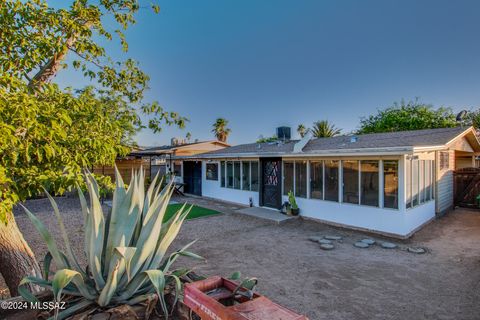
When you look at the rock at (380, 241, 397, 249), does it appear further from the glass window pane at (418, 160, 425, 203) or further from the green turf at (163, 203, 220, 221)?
the green turf at (163, 203, 220, 221)

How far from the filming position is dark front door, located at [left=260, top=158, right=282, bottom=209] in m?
10.6

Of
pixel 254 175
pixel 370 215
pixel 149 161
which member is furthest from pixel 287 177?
pixel 149 161

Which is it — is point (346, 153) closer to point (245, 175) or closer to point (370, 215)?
point (370, 215)

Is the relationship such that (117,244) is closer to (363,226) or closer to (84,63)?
(84,63)

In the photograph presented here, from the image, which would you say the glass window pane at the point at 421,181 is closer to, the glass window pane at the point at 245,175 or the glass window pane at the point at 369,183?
the glass window pane at the point at 369,183

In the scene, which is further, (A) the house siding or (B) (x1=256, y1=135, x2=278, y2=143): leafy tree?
(B) (x1=256, y1=135, x2=278, y2=143): leafy tree

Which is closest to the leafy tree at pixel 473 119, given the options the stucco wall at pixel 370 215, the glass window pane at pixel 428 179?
the glass window pane at pixel 428 179

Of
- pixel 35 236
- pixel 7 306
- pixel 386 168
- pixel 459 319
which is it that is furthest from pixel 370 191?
pixel 35 236

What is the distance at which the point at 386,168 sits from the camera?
24.5ft

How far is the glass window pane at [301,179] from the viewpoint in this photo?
9562mm

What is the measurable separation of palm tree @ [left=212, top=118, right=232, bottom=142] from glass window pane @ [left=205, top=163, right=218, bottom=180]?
20.4 m

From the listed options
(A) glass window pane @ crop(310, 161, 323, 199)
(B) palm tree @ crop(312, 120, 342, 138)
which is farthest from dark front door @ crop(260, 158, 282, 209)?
(B) palm tree @ crop(312, 120, 342, 138)

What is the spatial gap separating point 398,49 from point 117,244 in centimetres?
1572

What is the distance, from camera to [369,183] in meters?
7.80
